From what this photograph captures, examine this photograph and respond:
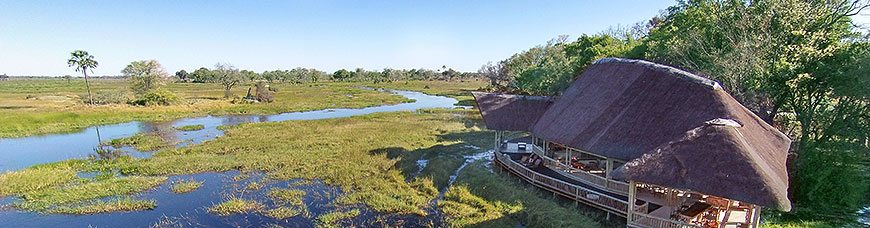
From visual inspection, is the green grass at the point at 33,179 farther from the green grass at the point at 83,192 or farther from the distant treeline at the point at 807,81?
the distant treeline at the point at 807,81

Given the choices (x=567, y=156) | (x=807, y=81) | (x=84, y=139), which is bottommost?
(x=84, y=139)

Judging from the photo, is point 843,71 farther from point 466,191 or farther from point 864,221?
point 466,191

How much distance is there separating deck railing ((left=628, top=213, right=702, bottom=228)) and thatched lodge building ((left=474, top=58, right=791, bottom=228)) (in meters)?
0.03

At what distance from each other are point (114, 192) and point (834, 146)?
31.0 metres

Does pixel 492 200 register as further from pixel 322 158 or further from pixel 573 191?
pixel 322 158

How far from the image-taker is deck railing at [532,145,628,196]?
1453 cm

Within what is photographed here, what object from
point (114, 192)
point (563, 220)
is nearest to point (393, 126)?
point (114, 192)

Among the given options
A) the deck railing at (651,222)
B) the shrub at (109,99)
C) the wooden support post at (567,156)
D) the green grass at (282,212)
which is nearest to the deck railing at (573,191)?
the deck railing at (651,222)

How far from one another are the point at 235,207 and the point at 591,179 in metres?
14.7

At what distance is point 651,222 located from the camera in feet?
38.7

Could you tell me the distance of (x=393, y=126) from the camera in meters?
35.4

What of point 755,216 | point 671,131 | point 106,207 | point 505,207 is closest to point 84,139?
point 106,207

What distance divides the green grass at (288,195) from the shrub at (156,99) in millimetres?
41434

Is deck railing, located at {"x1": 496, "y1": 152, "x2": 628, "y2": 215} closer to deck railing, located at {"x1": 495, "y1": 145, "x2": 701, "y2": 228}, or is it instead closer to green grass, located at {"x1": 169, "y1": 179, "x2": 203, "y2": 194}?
deck railing, located at {"x1": 495, "y1": 145, "x2": 701, "y2": 228}
